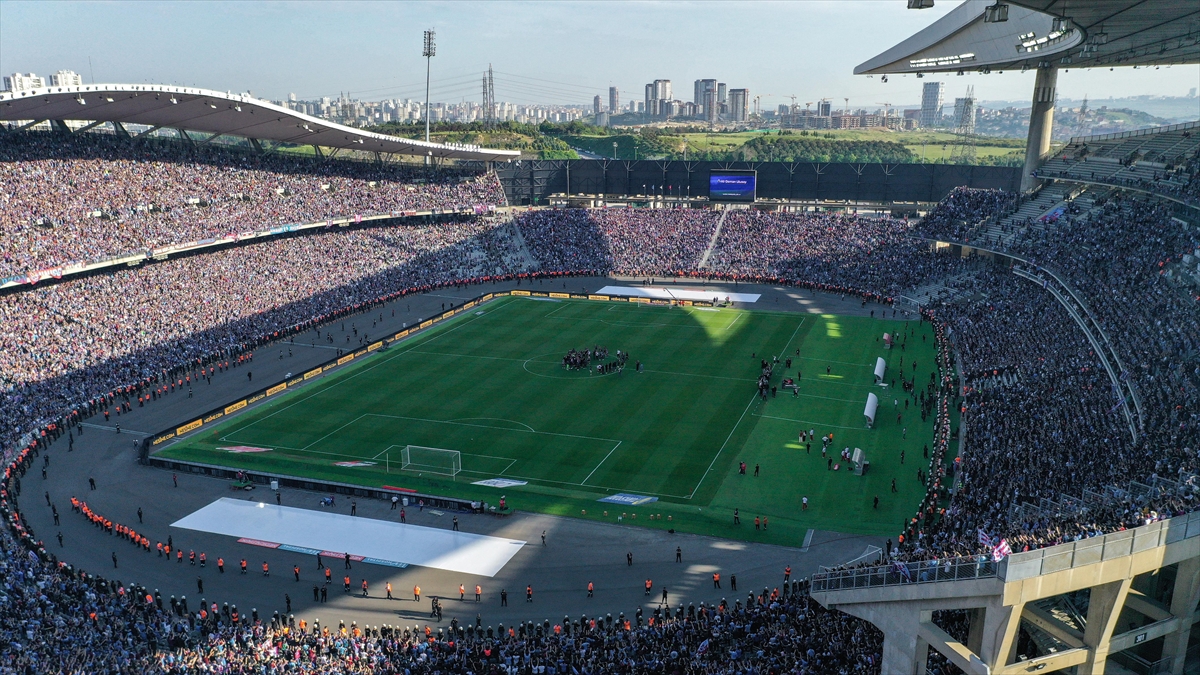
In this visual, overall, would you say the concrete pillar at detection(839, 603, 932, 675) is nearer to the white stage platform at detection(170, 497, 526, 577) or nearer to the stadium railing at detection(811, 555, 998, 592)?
the stadium railing at detection(811, 555, 998, 592)

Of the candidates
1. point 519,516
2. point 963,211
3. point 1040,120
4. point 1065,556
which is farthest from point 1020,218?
point 1065,556

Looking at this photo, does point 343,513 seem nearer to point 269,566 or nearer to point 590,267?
point 269,566

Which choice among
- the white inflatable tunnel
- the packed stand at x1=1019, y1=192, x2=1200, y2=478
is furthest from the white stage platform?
the packed stand at x1=1019, y1=192, x2=1200, y2=478

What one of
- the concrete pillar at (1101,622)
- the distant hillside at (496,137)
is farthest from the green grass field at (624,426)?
the distant hillside at (496,137)

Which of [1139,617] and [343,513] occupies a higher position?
[1139,617]

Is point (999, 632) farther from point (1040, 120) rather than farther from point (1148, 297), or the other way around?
point (1040, 120)

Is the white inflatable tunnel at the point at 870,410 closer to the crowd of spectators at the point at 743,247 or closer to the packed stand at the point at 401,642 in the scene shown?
the packed stand at the point at 401,642

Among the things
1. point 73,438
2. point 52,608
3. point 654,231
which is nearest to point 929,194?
point 654,231

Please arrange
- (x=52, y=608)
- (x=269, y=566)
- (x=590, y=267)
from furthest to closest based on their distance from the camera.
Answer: (x=590, y=267) → (x=269, y=566) → (x=52, y=608)
